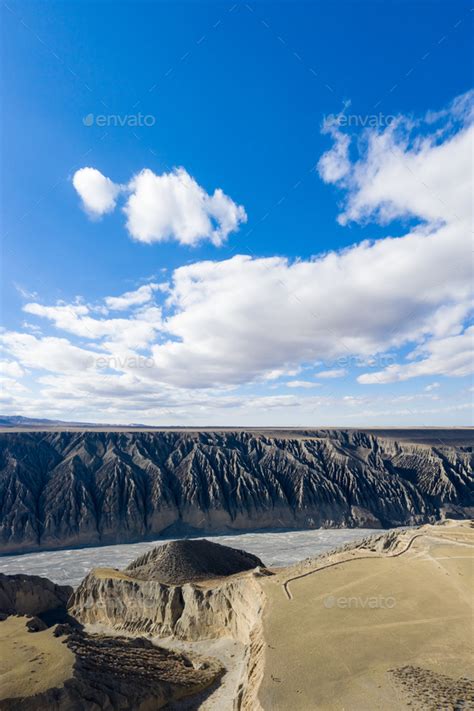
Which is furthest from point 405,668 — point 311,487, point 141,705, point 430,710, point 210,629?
point 311,487

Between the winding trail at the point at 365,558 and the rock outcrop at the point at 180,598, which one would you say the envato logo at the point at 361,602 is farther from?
the rock outcrop at the point at 180,598

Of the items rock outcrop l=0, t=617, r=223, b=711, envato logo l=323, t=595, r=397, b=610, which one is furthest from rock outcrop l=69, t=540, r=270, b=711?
envato logo l=323, t=595, r=397, b=610

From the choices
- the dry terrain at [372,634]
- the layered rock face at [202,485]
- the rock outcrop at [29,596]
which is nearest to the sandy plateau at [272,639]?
the dry terrain at [372,634]

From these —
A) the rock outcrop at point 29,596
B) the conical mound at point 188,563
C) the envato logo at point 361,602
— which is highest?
the envato logo at point 361,602

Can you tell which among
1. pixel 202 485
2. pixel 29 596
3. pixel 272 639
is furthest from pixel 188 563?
pixel 202 485

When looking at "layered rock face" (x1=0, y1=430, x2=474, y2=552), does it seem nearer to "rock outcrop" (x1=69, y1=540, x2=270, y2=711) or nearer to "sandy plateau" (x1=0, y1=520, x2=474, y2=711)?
"rock outcrop" (x1=69, y1=540, x2=270, y2=711)

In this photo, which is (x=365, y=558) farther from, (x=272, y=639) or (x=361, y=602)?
(x=272, y=639)

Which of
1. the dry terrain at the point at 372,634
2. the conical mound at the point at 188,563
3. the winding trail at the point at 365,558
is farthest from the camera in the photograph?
the conical mound at the point at 188,563
